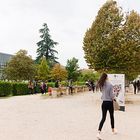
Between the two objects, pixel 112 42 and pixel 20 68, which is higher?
pixel 20 68

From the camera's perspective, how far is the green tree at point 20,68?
88.3 m

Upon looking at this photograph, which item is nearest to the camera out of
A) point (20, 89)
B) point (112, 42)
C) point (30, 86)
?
point (112, 42)

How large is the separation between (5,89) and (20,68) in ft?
156

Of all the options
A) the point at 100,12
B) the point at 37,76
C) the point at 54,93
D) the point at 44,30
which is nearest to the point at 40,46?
the point at 44,30

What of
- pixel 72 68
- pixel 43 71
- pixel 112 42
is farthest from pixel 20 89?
pixel 43 71

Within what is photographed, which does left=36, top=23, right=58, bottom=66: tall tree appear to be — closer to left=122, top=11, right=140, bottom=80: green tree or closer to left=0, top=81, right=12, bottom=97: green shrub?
left=0, top=81, right=12, bottom=97: green shrub

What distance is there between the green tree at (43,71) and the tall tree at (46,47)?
8527mm

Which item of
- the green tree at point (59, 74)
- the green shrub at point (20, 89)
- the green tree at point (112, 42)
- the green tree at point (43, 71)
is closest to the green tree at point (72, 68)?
the green tree at point (59, 74)

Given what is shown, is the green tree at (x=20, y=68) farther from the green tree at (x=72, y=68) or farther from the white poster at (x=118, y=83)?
the white poster at (x=118, y=83)

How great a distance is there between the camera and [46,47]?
10138 cm

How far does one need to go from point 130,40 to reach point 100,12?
306cm

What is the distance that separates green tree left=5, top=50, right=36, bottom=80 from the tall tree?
458 inches

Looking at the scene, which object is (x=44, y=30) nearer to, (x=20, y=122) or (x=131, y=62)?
(x=131, y=62)

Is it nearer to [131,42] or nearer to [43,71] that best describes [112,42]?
[131,42]
